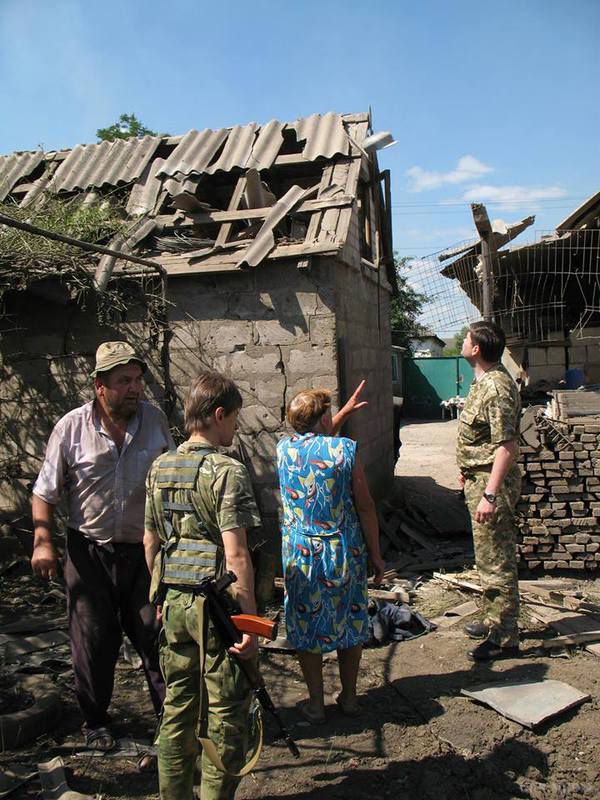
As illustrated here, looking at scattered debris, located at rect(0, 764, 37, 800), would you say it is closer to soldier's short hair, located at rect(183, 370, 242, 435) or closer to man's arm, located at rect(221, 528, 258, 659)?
man's arm, located at rect(221, 528, 258, 659)

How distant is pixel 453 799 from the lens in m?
2.99

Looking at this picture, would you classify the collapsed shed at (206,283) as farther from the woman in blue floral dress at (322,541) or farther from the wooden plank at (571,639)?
the wooden plank at (571,639)

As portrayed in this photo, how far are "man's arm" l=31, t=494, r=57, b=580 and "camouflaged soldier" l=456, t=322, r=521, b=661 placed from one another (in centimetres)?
254

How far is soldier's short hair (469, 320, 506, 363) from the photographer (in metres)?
4.34

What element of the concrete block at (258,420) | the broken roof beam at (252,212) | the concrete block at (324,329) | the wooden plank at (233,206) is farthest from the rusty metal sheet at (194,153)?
the concrete block at (258,420)

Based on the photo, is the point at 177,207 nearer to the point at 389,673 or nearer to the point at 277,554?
the point at 277,554

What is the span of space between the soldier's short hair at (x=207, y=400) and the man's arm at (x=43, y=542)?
3.65 feet

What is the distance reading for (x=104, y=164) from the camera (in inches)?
310

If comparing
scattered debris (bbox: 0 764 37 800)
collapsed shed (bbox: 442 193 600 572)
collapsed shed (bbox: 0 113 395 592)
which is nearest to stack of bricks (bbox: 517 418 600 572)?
collapsed shed (bbox: 442 193 600 572)

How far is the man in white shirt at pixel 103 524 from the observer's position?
11.0ft

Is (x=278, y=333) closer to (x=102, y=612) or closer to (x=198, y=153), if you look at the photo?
(x=198, y=153)

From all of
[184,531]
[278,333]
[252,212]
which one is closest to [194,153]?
[252,212]

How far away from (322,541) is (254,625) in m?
1.19

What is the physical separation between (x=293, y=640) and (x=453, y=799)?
1.08m
